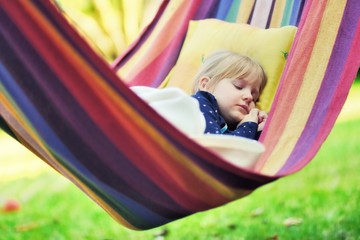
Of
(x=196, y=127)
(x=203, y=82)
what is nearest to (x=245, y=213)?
(x=203, y=82)

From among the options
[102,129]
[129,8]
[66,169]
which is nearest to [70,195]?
[66,169]

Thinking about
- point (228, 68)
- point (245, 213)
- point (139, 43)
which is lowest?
point (245, 213)

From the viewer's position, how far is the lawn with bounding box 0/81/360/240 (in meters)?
3.06

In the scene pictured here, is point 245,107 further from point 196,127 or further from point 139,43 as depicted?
point 139,43

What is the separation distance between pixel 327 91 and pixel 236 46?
58cm

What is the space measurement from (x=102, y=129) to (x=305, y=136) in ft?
2.03

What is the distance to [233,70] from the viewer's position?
228cm

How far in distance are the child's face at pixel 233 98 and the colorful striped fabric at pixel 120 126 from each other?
175mm

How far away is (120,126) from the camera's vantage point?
1.63m

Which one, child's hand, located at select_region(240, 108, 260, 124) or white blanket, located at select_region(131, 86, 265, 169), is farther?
child's hand, located at select_region(240, 108, 260, 124)

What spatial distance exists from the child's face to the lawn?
88 cm

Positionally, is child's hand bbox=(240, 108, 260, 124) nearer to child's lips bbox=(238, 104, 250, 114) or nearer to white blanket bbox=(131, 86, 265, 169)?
child's lips bbox=(238, 104, 250, 114)

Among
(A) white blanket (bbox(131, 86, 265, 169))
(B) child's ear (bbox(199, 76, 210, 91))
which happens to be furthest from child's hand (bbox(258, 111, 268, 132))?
(A) white blanket (bbox(131, 86, 265, 169))

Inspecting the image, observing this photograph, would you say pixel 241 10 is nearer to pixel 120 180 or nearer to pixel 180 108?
pixel 180 108
